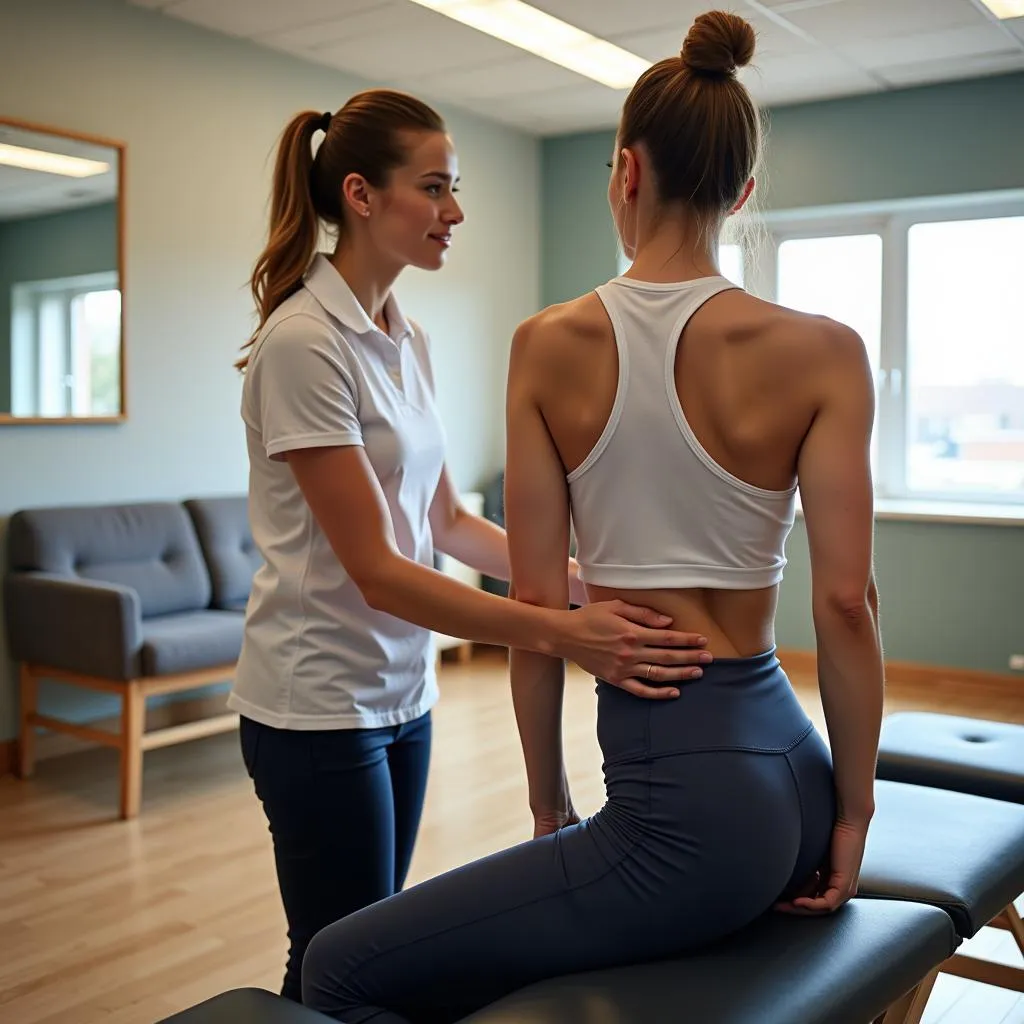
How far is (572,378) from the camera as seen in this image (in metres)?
1.20

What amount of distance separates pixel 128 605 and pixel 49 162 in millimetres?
1541

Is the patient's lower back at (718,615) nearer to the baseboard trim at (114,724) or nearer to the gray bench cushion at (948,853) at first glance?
the gray bench cushion at (948,853)

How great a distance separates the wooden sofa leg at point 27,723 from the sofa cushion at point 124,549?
1.19ft

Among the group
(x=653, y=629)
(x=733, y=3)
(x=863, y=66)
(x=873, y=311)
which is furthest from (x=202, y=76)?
(x=653, y=629)

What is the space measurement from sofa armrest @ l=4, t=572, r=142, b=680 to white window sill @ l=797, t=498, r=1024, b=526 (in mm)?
2905

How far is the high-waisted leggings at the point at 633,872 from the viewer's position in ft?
3.69

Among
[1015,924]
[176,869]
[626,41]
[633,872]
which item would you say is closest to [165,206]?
[626,41]

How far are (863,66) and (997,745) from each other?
3324mm

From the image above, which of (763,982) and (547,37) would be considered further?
(547,37)

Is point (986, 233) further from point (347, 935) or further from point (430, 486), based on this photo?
point (347, 935)

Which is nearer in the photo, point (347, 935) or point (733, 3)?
point (347, 935)

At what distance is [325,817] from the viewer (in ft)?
4.94

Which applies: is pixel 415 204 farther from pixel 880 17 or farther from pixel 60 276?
pixel 880 17

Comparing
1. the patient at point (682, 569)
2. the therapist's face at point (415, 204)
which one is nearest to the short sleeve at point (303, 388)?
the therapist's face at point (415, 204)
